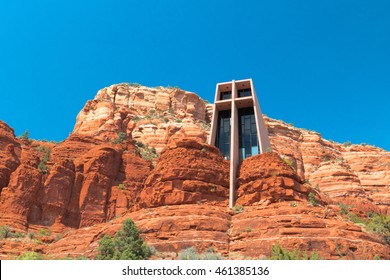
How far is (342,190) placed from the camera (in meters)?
71.8

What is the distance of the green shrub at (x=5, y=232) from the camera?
34.1 meters

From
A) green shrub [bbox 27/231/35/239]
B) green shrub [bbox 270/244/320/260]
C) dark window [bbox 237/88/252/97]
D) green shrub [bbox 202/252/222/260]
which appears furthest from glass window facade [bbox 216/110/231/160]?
green shrub [bbox 270/244/320/260]

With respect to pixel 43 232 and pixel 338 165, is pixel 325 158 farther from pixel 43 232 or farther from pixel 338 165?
Result: pixel 43 232

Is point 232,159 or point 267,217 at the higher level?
point 232,159

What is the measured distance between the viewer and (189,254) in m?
23.1

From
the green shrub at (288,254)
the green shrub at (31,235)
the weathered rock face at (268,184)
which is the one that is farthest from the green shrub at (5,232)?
the green shrub at (288,254)

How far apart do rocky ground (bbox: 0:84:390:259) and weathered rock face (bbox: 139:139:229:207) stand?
8cm

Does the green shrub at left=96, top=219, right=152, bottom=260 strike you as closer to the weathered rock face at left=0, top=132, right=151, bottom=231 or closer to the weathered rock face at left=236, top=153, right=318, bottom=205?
the weathered rock face at left=236, top=153, right=318, bottom=205

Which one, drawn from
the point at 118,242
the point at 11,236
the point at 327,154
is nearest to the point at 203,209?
the point at 118,242

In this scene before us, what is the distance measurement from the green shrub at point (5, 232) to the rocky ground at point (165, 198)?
0.36 m

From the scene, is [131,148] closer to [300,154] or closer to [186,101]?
[186,101]

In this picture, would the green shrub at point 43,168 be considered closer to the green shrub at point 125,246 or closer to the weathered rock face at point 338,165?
the green shrub at point 125,246

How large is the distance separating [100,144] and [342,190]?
4096cm

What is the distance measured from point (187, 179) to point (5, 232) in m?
15.1
